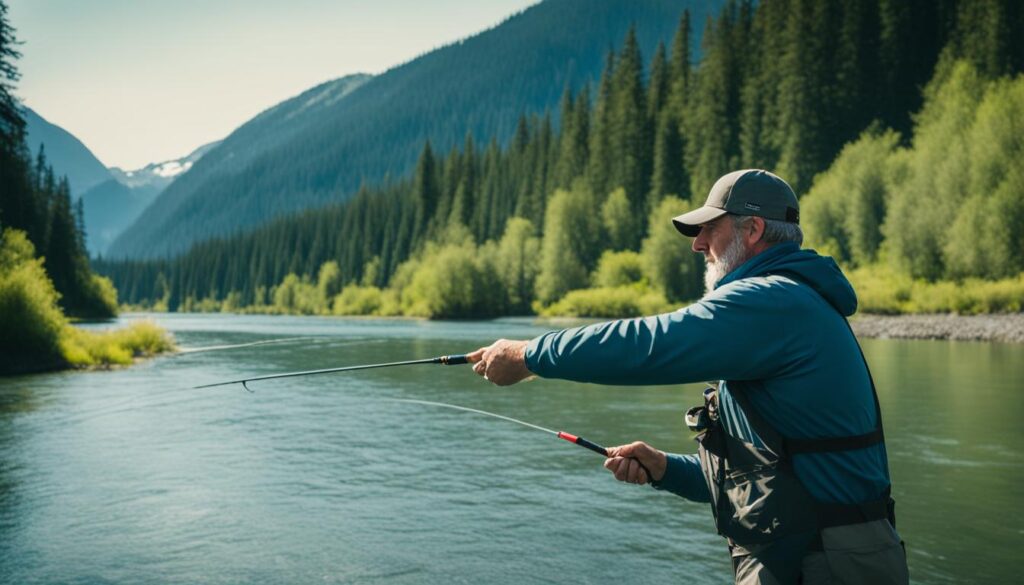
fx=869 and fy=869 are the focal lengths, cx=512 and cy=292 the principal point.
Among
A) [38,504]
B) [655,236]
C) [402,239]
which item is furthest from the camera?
[402,239]

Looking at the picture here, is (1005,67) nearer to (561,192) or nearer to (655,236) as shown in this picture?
(655,236)

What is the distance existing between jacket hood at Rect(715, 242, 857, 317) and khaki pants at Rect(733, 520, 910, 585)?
68cm

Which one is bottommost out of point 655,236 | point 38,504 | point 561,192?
point 38,504

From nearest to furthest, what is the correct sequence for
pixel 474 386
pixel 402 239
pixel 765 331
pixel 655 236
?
pixel 765 331
pixel 474 386
pixel 655 236
pixel 402 239

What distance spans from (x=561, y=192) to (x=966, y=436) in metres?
71.2

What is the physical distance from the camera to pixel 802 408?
265cm

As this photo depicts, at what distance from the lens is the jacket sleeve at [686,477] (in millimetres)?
3459

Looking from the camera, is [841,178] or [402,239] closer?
[841,178]

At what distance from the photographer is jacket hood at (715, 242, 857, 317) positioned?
107 inches

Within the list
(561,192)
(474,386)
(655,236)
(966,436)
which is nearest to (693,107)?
(561,192)

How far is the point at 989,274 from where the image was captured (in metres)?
44.0

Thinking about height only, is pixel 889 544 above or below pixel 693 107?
below

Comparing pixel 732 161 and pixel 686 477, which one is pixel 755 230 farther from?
pixel 732 161

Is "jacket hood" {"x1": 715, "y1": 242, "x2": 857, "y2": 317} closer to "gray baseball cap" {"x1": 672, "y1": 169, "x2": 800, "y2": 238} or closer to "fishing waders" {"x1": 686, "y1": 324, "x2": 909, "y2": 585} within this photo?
"gray baseball cap" {"x1": 672, "y1": 169, "x2": 800, "y2": 238}
